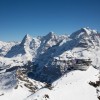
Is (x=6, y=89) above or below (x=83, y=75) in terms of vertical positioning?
above

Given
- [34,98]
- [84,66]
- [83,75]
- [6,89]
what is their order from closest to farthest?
[34,98], [83,75], [84,66], [6,89]

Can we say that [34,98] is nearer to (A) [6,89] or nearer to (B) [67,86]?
(B) [67,86]

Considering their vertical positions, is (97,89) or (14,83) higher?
(14,83)

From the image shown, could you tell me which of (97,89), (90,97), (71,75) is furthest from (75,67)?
(90,97)

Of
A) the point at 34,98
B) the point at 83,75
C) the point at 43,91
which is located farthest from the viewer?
the point at 83,75

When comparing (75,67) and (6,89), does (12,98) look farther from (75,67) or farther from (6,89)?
(75,67)

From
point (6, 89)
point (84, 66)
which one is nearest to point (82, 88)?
point (84, 66)

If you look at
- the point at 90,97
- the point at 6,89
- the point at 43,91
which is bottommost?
the point at 90,97

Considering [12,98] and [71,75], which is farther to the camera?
[12,98]

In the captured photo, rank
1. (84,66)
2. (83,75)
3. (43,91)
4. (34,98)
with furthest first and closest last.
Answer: (84,66)
(83,75)
(43,91)
(34,98)

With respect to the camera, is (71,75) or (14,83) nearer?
(71,75)
